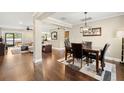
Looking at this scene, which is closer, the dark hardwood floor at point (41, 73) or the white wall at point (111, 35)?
the dark hardwood floor at point (41, 73)

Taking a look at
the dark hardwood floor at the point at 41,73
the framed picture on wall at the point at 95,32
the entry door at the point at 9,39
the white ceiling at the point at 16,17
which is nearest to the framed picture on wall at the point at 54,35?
the white ceiling at the point at 16,17

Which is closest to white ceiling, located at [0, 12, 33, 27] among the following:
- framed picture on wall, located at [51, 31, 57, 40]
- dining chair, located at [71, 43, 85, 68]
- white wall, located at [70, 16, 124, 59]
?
dining chair, located at [71, 43, 85, 68]

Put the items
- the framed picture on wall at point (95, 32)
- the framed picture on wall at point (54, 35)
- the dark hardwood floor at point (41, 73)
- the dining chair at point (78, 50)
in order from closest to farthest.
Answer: the dark hardwood floor at point (41, 73), the dining chair at point (78, 50), the framed picture on wall at point (95, 32), the framed picture on wall at point (54, 35)

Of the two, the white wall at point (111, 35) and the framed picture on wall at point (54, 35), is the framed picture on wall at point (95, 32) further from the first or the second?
the framed picture on wall at point (54, 35)

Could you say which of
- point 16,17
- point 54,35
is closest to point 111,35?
point 16,17

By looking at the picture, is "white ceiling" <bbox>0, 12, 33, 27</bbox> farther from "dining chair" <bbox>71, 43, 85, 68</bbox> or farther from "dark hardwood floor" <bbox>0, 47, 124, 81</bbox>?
"dining chair" <bbox>71, 43, 85, 68</bbox>

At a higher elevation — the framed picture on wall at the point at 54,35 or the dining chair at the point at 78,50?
the framed picture on wall at the point at 54,35

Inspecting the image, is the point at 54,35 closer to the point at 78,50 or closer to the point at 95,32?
the point at 95,32

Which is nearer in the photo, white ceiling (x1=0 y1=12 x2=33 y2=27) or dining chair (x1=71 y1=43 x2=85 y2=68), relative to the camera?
dining chair (x1=71 y1=43 x2=85 y2=68)

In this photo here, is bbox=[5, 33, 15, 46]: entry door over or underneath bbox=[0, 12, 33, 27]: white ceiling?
underneath

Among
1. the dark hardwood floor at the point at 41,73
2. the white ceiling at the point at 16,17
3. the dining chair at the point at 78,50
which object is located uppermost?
the white ceiling at the point at 16,17

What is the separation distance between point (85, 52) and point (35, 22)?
2.69m
